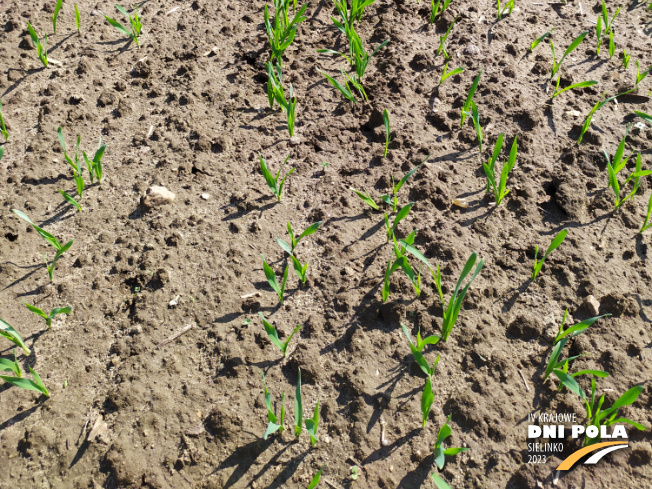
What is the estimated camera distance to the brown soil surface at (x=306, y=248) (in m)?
1.80

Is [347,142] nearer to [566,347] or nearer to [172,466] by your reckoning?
[566,347]

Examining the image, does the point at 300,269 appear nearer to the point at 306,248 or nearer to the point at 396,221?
the point at 306,248

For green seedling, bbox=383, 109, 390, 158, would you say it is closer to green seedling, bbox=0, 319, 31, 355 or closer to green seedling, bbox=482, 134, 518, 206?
green seedling, bbox=482, 134, 518, 206

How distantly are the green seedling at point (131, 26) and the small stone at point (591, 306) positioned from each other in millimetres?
2733

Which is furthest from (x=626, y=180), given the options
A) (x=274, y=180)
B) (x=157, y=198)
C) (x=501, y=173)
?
(x=157, y=198)

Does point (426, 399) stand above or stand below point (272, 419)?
above

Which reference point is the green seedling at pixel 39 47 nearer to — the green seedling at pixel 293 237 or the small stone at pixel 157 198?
the small stone at pixel 157 198

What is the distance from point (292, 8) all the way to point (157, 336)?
7.30ft

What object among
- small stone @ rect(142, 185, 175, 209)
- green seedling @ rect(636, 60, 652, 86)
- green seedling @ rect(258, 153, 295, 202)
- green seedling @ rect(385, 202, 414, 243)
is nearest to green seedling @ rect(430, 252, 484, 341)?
green seedling @ rect(385, 202, 414, 243)

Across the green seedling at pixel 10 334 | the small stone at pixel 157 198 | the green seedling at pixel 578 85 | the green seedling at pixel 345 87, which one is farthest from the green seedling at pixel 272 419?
the green seedling at pixel 578 85

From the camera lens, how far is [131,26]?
317 cm

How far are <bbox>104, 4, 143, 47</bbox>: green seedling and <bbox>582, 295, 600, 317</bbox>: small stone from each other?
8.97 ft

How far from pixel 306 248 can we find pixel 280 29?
141cm

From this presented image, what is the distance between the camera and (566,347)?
2.02 m
